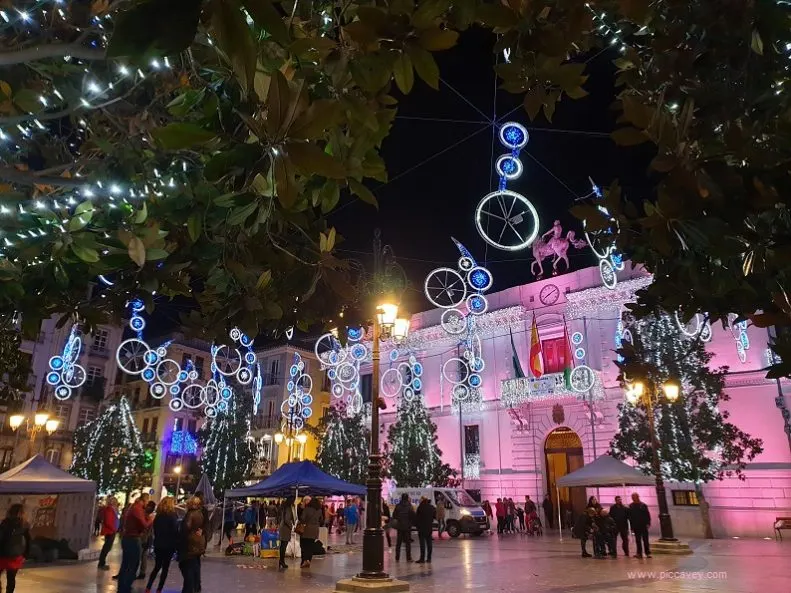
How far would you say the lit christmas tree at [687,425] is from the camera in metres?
20.7

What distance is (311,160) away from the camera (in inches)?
65.2

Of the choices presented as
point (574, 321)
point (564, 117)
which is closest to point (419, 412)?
point (574, 321)

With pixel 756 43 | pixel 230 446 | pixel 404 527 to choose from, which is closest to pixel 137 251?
pixel 756 43

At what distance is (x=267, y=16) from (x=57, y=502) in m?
17.2

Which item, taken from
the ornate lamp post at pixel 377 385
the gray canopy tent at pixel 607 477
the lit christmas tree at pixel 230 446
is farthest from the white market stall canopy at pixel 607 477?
the lit christmas tree at pixel 230 446

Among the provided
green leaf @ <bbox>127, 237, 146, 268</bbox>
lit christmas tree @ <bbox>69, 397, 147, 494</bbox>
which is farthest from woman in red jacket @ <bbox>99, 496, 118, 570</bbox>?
lit christmas tree @ <bbox>69, 397, 147, 494</bbox>

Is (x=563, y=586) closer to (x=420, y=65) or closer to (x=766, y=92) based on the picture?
(x=766, y=92)

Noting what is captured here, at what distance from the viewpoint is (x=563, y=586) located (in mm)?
10016

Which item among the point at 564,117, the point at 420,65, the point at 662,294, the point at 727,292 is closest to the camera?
the point at 420,65

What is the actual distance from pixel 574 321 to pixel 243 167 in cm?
2628

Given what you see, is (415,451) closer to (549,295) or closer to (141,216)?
(549,295)

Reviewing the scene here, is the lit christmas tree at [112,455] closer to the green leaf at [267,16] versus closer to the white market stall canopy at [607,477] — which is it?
the white market stall canopy at [607,477]

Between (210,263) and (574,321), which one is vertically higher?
(574,321)

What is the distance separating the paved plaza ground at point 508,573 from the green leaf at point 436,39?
964 cm
